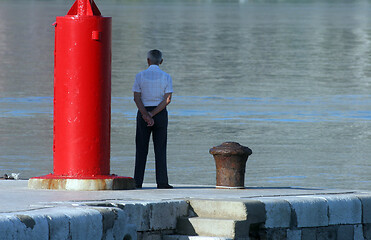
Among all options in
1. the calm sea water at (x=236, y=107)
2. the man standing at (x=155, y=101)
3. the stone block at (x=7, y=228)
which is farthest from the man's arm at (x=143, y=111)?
the stone block at (x=7, y=228)

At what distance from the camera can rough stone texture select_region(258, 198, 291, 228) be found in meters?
9.90

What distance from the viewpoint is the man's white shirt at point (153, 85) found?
1209cm

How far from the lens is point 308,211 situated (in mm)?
10211

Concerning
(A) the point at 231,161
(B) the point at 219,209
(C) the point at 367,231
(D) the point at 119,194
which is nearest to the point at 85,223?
(B) the point at 219,209

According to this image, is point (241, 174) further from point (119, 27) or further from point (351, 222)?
point (119, 27)

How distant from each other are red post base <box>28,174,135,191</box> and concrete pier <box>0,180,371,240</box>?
0.20 meters

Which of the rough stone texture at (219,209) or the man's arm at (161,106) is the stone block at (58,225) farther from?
the man's arm at (161,106)

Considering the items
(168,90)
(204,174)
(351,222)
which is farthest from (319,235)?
(204,174)

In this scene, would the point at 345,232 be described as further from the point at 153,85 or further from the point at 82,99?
the point at 82,99

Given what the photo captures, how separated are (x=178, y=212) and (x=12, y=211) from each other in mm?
1611

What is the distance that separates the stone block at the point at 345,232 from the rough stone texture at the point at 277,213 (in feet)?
2.33

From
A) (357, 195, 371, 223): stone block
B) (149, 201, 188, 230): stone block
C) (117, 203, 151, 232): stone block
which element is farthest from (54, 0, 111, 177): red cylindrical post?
(357, 195, 371, 223): stone block

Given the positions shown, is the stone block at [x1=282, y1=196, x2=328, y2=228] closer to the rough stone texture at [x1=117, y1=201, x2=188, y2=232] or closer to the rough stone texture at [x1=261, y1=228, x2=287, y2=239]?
the rough stone texture at [x1=261, y1=228, x2=287, y2=239]

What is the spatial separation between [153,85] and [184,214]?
249 cm
